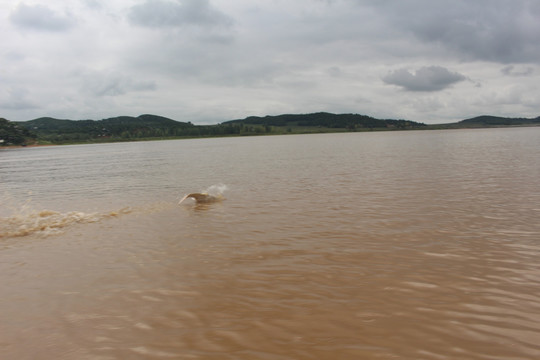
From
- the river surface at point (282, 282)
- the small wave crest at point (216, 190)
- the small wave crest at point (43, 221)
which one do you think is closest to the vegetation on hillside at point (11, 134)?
the small wave crest at point (43, 221)

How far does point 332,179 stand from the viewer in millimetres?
20844

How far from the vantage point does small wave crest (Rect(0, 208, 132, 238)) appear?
11.7 metres

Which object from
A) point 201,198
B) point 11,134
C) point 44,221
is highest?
point 11,134

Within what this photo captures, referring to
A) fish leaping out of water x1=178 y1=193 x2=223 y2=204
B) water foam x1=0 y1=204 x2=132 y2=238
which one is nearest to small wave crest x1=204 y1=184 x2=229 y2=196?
fish leaping out of water x1=178 y1=193 x2=223 y2=204

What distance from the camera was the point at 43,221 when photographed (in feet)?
42.1

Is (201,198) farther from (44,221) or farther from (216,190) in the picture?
(44,221)

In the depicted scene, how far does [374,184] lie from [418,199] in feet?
14.5

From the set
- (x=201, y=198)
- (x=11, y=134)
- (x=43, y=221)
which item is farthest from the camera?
(x=11, y=134)

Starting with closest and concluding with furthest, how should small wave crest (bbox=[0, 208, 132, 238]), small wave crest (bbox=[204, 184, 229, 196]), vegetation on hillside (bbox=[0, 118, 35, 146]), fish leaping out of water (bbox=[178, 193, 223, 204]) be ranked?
small wave crest (bbox=[0, 208, 132, 238]), fish leaping out of water (bbox=[178, 193, 223, 204]), small wave crest (bbox=[204, 184, 229, 196]), vegetation on hillside (bbox=[0, 118, 35, 146])

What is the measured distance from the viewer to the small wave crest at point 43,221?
38.4ft

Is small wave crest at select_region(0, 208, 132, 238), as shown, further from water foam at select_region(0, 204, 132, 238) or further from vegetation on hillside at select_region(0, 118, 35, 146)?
vegetation on hillside at select_region(0, 118, 35, 146)

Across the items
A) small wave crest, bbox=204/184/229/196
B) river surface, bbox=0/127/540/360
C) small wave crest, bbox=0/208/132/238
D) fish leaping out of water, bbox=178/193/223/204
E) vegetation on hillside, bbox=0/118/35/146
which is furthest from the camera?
vegetation on hillside, bbox=0/118/35/146

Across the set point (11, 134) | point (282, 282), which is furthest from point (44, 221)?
point (11, 134)

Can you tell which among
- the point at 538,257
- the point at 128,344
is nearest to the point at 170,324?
the point at 128,344
